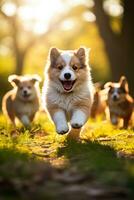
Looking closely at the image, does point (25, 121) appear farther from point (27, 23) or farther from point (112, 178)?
point (27, 23)

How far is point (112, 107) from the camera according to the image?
12.6 metres

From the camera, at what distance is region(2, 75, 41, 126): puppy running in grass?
40.2 feet

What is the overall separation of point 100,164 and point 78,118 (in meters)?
2.32

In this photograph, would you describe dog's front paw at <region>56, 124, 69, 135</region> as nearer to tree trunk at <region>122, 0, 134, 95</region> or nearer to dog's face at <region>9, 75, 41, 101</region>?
dog's face at <region>9, 75, 41, 101</region>

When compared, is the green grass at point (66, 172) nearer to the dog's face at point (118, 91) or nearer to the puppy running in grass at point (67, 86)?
the puppy running in grass at point (67, 86)

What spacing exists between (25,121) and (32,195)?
23.5ft

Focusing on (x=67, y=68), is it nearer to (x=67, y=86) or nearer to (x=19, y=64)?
(x=67, y=86)

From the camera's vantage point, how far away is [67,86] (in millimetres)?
8578

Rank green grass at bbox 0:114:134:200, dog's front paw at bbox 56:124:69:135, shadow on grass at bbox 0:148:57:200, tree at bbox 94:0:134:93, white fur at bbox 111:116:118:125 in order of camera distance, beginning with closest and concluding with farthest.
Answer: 1. shadow on grass at bbox 0:148:57:200
2. green grass at bbox 0:114:134:200
3. dog's front paw at bbox 56:124:69:135
4. white fur at bbox 111:116:118:125
5. tree at bbox 94:0:134:93

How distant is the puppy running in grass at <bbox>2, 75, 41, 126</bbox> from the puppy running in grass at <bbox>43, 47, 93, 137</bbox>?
3.43 metres

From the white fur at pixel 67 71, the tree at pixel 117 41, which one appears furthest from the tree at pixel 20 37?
the white fur at pixel 67 71

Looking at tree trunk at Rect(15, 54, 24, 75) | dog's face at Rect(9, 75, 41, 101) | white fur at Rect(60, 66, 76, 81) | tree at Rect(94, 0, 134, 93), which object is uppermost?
tree trunk at Rect(15, 54, 24, 75)

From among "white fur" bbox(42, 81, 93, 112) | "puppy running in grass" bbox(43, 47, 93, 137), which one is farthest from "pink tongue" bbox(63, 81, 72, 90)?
"white fur" bbox(42, 81, 93, 112)

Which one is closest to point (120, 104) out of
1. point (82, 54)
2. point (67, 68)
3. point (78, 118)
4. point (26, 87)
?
point (26, 87)
